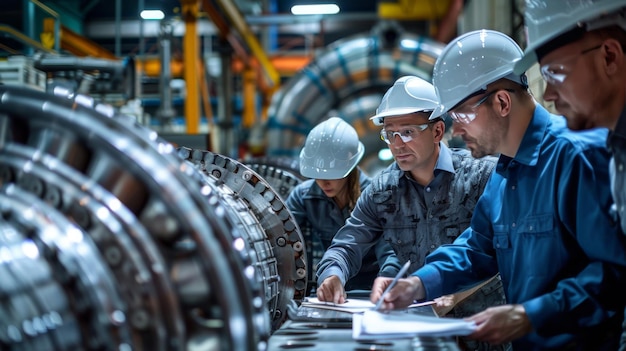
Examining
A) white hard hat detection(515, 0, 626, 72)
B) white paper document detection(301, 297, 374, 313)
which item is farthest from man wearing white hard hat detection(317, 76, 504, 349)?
white hard hat detection(515, 0, 626, 72)

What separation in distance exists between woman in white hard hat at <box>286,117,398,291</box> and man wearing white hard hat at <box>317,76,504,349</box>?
0.82 meters

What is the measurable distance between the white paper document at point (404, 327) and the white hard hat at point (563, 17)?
69 cm

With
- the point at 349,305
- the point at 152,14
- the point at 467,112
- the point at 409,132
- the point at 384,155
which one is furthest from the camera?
the point at 384,155

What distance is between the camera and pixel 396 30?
8266 millimetres

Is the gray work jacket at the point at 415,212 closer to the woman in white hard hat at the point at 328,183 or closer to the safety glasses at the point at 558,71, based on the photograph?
the woman in white hard hat at the point at 328,183

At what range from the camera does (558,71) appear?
1.59m

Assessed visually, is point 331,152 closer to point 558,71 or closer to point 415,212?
point 415,212

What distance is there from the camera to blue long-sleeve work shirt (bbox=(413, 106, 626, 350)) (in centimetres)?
163

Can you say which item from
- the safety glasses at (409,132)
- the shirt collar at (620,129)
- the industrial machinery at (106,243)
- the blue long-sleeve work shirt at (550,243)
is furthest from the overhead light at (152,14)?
the shirt collar at (620,129)

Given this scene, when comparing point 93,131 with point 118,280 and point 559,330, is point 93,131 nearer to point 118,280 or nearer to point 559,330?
point 118,280

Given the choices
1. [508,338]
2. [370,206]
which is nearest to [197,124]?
[370,206]

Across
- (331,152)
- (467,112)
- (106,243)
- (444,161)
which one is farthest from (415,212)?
(106,243)

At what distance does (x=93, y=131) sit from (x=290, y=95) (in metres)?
7.30

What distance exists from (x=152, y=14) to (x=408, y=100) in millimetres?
4227
